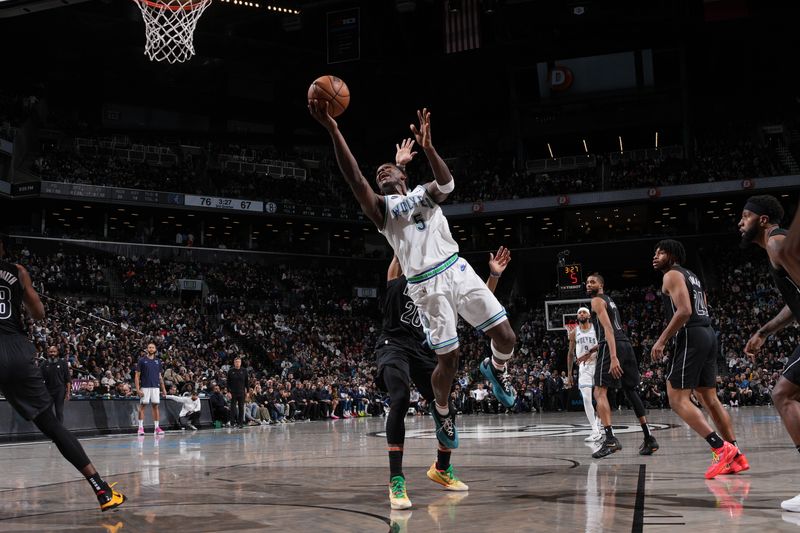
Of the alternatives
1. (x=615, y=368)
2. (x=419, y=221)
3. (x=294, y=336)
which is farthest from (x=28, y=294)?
(x=294, y=336)

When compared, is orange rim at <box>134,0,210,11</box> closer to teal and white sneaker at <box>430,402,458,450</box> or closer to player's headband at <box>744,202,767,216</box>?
teal and white sneaker at <box>430,402,458,450</box>

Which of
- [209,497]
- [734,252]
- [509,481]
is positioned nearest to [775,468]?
[509,481]

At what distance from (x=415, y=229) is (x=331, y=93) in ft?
3.95

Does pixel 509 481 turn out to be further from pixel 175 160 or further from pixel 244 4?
pixel 175 160

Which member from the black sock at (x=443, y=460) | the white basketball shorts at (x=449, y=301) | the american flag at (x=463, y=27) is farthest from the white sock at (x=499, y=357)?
the american flag at (x=463, y=27)

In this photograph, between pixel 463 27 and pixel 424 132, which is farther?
pixel 463 27

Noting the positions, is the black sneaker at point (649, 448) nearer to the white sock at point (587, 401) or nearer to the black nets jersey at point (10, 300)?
the white sock at point (587, 401)

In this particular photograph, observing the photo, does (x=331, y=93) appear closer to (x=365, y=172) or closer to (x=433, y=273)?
(x=433, y=273)

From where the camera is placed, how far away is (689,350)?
6945 mm

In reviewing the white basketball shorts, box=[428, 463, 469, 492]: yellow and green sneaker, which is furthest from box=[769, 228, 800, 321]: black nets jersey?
box=[428, 463, 469, 492]: yellow and green sneaker

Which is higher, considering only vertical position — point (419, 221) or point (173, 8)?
point (173, 8)

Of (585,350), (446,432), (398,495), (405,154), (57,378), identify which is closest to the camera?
(398,495)

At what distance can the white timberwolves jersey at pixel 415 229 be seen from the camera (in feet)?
18.4

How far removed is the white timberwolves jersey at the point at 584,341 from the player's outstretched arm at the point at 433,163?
6.73 metres
